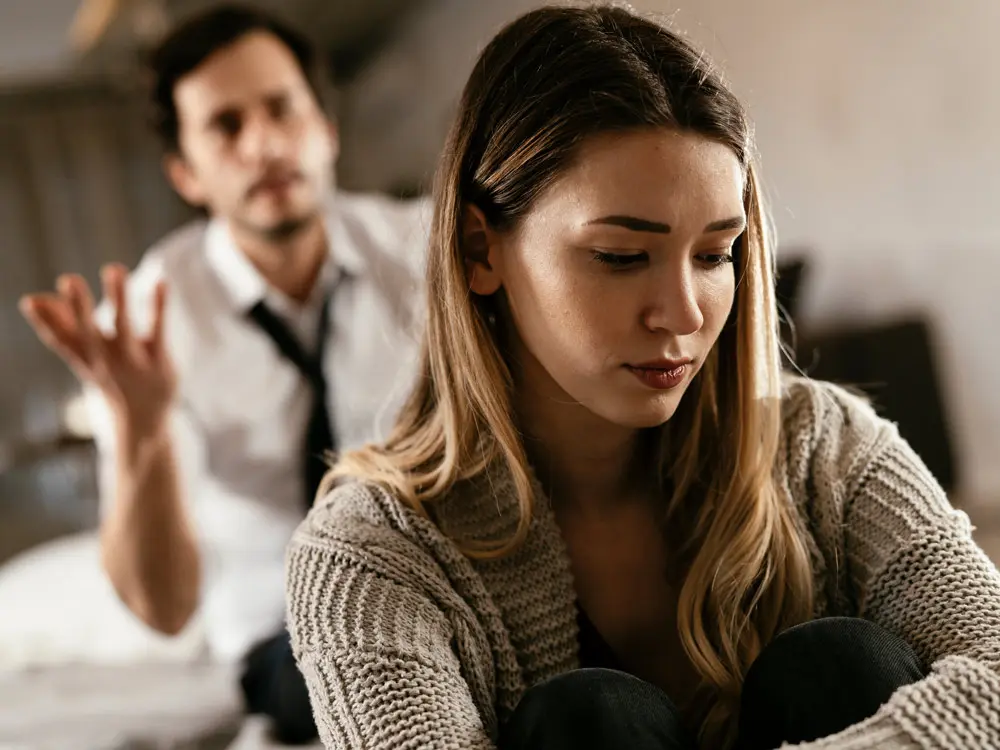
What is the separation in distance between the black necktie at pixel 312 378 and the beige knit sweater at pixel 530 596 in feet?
1.99

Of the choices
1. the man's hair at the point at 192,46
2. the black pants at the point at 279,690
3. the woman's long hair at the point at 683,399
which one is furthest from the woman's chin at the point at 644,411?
the man's hair at the point at 192,46

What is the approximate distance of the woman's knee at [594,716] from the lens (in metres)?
0.73

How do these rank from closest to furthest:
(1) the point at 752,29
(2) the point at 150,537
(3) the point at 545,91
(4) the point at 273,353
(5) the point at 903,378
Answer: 1. (3) the point at 545,91
2. (2) the point at 150,537
3. (4) the point at 273,353
4. (5) the point at 903,378
5. (1) the point at 752,29

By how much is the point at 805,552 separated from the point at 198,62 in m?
1.20

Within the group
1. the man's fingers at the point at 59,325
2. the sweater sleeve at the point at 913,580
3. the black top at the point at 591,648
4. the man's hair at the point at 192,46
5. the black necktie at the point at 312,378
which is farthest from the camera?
the man's hair at the point at 192,46

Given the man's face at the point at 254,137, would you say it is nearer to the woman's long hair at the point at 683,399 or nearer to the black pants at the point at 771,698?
the woman's long hair at the point at 683,399

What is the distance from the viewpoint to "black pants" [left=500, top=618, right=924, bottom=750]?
739 millimetres

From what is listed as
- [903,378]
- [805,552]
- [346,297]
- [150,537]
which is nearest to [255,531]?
[150,537]

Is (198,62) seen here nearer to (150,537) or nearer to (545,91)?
(150,537)

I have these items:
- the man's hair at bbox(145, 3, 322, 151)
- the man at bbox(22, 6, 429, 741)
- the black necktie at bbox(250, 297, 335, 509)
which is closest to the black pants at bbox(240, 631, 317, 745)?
the man at bbox(22, 6, 429, 741)

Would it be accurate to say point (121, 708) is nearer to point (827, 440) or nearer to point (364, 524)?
point (364, 524)

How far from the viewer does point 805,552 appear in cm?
92

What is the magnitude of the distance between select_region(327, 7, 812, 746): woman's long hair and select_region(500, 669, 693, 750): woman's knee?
0.12 metres

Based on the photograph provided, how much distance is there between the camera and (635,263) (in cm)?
79
